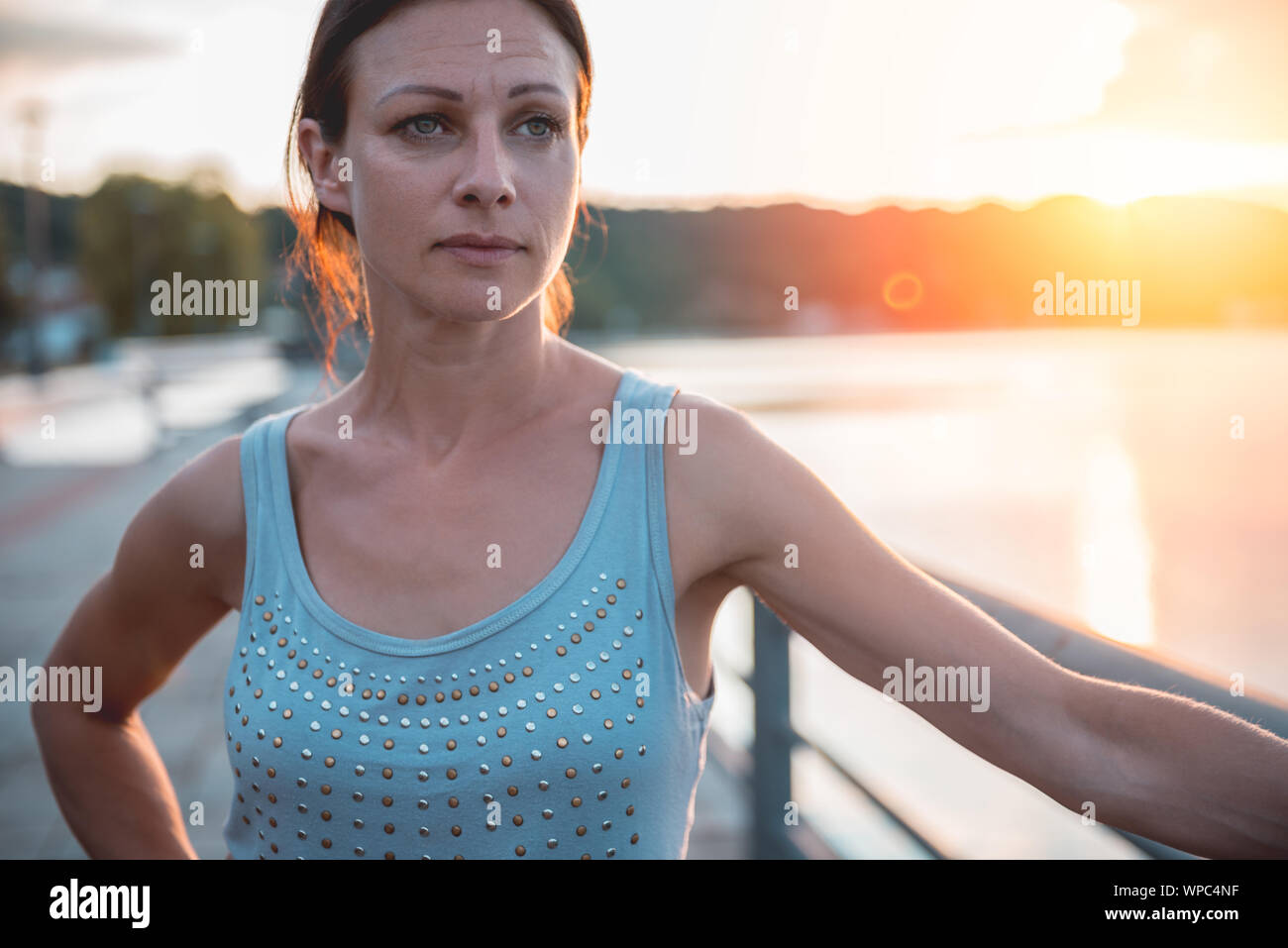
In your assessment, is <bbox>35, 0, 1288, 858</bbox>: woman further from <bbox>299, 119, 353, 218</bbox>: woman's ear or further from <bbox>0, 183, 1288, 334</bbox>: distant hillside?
<bbox>0, 183, 1288, 334</bbox>: distant hillside

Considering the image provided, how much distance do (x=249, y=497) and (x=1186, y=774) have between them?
1.20 m

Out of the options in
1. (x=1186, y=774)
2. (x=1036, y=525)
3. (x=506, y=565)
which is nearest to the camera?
(x=1186, y=774)

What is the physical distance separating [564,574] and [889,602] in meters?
0.39

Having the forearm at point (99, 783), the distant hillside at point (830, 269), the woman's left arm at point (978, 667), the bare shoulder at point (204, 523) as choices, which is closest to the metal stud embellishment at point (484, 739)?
the woman's left arm at point (978, 667)

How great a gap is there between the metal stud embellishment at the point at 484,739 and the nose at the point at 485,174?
0.47 metres

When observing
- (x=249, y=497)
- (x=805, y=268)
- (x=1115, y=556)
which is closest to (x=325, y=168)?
(x=249, y=497)

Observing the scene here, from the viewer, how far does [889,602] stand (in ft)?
4.05

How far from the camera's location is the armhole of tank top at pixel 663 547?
135 centimetres

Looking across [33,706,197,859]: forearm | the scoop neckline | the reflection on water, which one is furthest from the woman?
the reflection on water

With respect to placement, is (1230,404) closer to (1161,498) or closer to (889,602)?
(1161,498)

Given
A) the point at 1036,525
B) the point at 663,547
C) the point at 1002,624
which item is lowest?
the point at 1036,525

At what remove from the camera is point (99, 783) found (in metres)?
1.76

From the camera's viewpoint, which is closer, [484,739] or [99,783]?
[484,739]

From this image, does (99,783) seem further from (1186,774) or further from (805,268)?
(805,268)
